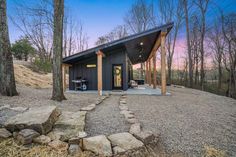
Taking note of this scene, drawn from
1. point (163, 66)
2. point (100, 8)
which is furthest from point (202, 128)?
point (100, 8)

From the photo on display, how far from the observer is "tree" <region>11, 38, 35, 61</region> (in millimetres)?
16578

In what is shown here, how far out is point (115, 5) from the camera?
49.2 ft

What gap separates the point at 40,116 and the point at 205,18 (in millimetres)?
16187

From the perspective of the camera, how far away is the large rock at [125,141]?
206cm

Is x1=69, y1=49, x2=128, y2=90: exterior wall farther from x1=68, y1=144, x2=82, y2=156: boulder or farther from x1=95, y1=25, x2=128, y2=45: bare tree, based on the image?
x1=95, y1=25, x2=128, y2=45: bare tree

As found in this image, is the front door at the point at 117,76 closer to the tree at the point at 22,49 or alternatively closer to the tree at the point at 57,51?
the tree at the point at 57,51

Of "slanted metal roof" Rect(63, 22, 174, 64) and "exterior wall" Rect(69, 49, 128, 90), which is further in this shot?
"exterior wall" Rect(69, 49, 128, 90)

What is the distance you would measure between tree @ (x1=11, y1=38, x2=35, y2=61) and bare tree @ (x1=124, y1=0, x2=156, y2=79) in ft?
41.8

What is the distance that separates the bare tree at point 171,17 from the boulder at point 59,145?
15619mm

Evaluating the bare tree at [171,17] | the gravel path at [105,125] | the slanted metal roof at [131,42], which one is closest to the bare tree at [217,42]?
the bare tree at [171,17]

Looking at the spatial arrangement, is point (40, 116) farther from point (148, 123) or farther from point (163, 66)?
point (163, 66)

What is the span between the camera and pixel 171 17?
54.6 feet

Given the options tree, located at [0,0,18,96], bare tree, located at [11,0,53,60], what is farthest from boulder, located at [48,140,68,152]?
bare tree, located at [11,0,53,60]

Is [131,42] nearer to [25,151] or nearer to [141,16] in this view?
[25,151]
